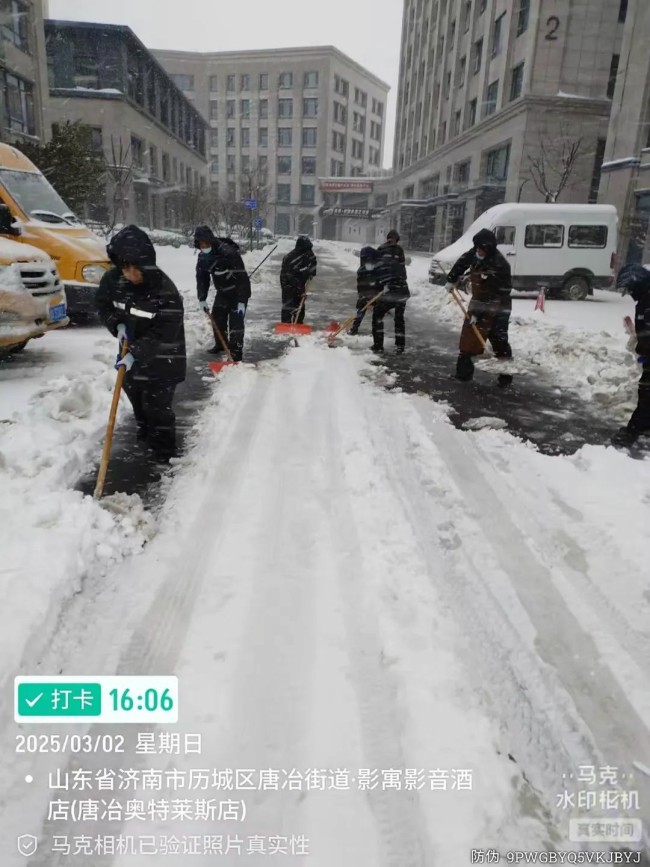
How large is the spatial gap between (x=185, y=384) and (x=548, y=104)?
88.3ft

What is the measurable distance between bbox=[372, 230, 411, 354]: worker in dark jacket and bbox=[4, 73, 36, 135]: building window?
2203cm

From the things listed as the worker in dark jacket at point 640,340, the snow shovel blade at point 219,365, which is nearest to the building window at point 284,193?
the snow shovel blade at point 219,365

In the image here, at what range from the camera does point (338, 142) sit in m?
83.3

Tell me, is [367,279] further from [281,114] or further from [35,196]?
[281,114]

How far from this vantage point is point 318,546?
3.26 metres

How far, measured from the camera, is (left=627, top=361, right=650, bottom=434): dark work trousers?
16.4 ft

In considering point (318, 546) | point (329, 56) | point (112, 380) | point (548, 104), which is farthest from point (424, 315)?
point (329, 56)

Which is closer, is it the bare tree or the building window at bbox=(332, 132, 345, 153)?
the bare tree

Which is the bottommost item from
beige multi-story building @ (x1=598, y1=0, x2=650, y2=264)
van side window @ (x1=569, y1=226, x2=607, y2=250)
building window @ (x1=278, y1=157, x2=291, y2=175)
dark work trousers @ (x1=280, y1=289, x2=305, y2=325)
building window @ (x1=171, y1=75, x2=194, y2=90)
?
dark work trousers @ (x1=280, y1=289, x2=305, y2=325)

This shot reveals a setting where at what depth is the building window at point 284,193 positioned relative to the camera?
266 ft

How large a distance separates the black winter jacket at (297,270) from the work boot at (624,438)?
19.6 feet

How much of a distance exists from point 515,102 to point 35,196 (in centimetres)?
2518

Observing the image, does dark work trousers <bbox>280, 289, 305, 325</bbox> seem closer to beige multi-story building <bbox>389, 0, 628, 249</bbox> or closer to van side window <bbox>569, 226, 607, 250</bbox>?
van side window <bbox>569, 226, 607, 250</bbox>
